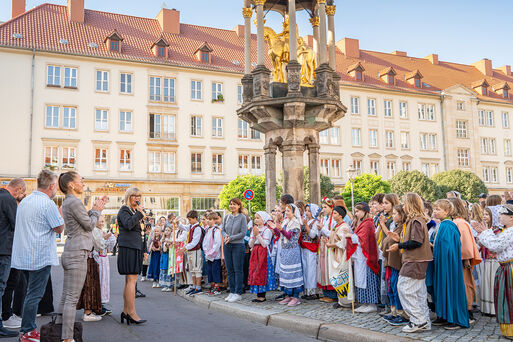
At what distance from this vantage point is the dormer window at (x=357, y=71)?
52594 mm

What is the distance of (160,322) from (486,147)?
58.5m

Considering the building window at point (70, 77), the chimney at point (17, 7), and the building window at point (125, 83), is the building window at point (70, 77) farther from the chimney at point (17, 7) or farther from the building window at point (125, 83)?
the chimney at point (17, 7)

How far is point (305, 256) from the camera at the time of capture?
30.1 ft

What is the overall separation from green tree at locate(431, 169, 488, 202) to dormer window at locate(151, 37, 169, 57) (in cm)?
2945

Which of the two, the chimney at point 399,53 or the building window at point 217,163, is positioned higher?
the chimney at point 399,53

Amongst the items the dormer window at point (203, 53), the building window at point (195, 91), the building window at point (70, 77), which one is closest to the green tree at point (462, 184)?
the building window at point (195, 91)

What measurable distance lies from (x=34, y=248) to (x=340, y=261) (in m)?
4.84

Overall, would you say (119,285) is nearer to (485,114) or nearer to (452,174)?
(452,174)

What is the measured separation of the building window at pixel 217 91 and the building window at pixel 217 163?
5.54 m

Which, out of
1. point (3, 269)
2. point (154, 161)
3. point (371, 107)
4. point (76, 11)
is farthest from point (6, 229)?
point (371, 107)

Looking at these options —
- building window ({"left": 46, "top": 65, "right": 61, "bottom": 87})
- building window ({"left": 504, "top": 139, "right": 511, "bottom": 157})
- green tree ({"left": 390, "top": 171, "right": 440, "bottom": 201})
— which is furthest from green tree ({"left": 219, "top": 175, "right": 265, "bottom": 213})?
building window ({"left": 504, "top": 139, "right": 511, "bottom": 157})

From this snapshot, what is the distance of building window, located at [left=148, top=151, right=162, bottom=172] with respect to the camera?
42.7 metres

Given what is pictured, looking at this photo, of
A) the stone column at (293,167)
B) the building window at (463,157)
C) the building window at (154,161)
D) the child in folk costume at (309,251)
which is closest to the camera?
the child in folk costume at (309,251)

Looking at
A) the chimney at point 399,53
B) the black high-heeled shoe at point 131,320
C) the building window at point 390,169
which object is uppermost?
the chimney at point 399,53
